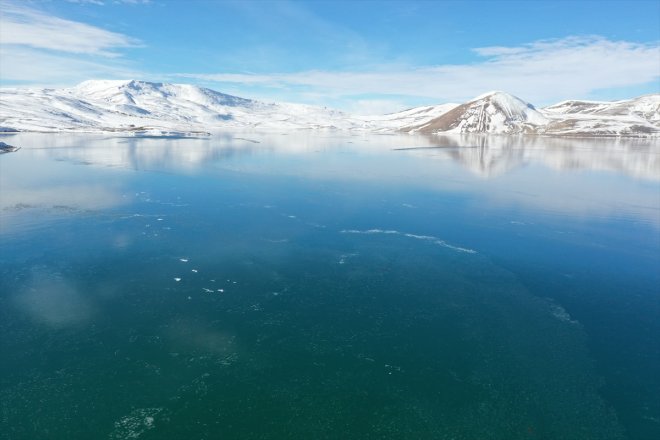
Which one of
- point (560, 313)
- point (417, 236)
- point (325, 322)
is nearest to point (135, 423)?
point (325, 322)

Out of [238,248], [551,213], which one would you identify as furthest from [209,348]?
[551,213]

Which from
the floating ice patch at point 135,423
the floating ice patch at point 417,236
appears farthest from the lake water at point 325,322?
the floating ice patch at point 417,236

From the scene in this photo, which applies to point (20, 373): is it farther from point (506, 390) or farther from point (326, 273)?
point (506, 390)

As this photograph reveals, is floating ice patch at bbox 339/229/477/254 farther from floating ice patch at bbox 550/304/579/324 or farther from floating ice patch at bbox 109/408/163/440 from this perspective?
floating ice patch at bbox 109/408/163/440

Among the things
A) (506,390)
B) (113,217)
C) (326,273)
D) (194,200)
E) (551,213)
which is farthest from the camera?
(194,200)

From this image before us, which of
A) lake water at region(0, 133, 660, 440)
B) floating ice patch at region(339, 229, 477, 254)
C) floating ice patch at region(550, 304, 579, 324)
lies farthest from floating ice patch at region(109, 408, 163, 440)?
floating ice patch at region(339, 229, 477, 254)

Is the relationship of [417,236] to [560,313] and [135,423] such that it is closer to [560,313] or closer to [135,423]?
[560,313]
